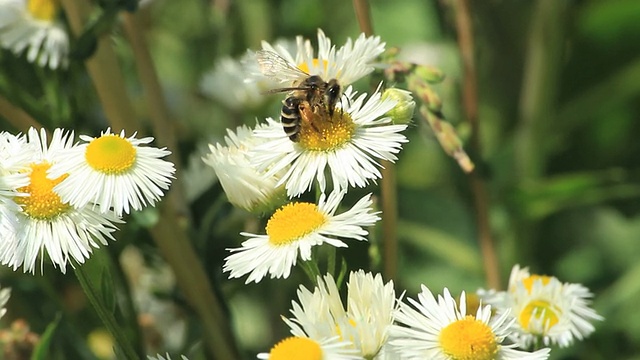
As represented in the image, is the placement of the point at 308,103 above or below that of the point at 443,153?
below

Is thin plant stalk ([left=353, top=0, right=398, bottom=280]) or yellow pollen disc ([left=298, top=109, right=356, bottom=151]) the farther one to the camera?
thin plant stalk ([left=353, top=0, right=398, bottom=280])

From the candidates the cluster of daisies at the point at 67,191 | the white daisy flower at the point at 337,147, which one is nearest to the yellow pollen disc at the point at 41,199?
the cluster of daisies at the point at 67,191

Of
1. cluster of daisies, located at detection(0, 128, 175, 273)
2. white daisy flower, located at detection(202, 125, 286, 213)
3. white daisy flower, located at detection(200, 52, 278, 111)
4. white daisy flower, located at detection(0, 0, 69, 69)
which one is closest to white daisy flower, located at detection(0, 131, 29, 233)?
cluster of daisies, located at detection(0, 128, 175, 273)

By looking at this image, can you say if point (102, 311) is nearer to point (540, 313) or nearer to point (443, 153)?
point (540, 313)

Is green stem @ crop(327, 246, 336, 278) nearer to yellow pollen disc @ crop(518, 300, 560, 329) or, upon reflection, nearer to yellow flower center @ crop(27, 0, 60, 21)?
yellow pollen disc @ crop(518, 300, 560, 329)

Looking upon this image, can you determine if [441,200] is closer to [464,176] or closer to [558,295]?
[464,176]

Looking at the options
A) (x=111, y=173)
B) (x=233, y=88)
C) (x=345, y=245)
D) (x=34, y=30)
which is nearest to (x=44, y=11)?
(x=34, y=30)

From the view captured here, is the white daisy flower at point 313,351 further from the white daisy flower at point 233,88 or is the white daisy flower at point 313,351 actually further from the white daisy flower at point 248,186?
the white daisy flower at point 233,88
